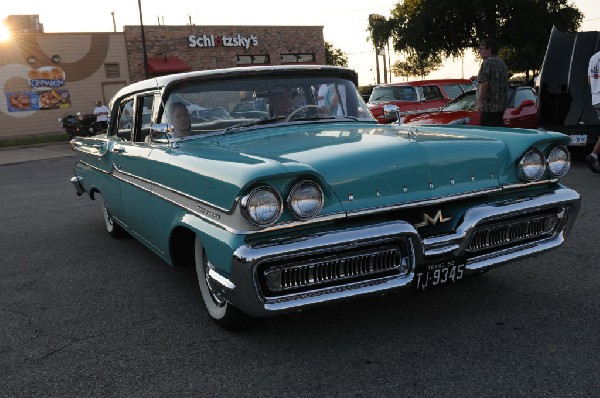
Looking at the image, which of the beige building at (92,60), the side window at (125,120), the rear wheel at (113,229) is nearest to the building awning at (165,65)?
the beige building at (92,60)

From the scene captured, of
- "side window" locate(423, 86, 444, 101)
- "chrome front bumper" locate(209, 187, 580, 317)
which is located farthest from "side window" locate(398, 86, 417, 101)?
"chrome front bumper" locate(209, 187, 580, 317)

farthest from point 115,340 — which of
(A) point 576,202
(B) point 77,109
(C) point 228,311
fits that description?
(B) point 77,109

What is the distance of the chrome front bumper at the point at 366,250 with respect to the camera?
265 cm

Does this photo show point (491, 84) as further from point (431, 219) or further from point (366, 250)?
point (366, 250)

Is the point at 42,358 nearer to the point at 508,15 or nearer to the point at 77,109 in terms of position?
the point at 77,109

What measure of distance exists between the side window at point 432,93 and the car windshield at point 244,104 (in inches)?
340

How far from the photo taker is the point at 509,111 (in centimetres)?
973

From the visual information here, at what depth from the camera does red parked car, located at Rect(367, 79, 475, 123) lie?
12203 millimetres

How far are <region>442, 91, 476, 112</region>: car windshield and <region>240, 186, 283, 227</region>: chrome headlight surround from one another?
24.6ft

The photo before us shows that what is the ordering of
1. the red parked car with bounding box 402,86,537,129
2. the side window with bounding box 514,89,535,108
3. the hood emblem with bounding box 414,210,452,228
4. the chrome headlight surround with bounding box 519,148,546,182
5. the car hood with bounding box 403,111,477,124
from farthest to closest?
the side window with bounding box 514,89,535,108 → the red parked car with bounding box 402,86,537,129 → the car hood with bounding box 403,111,477,124 → the chrome headlight surround with bounding box 519,148,546,182 → the hood emblem with bounding box 414,210,452,228

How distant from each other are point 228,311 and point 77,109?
28.1 meters

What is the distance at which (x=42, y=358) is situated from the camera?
3102mm

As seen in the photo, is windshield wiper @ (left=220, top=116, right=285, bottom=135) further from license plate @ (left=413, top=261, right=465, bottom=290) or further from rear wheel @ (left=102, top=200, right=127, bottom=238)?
rear wheel @ (left=102, top=200, right=127, bottom=238)

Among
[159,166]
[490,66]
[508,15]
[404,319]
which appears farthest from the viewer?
[508,15]
